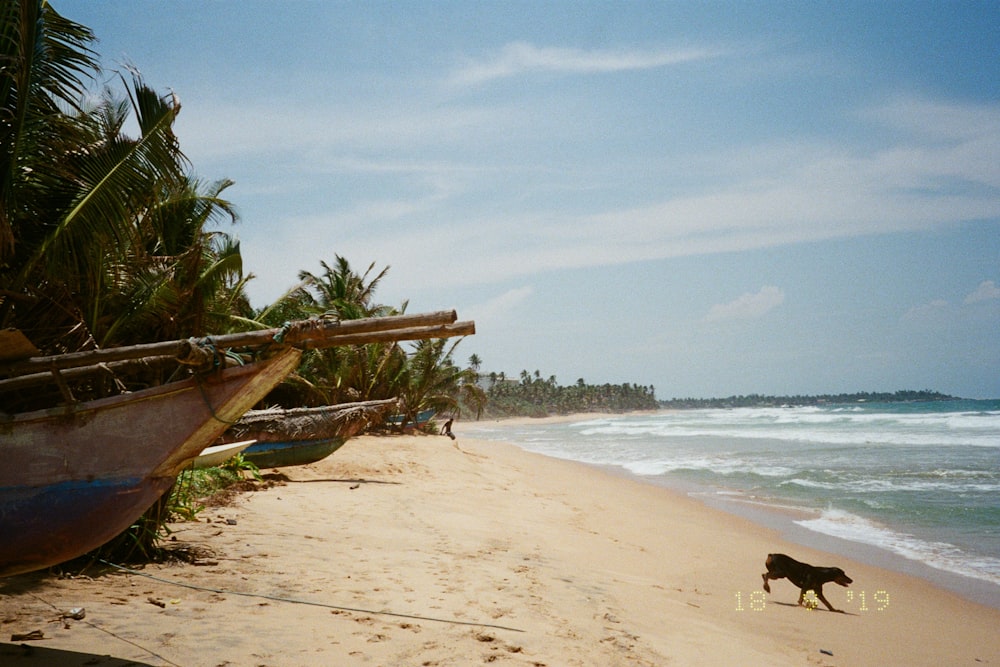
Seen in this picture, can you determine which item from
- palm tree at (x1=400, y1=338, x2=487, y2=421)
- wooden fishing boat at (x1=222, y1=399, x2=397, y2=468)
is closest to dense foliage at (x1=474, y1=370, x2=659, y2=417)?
palm tree at (x1=400, y1=338, x2=487, y2=421)

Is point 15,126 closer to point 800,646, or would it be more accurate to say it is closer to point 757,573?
point 800,646

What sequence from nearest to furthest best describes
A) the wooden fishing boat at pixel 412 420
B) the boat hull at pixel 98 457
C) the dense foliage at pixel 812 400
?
the boat hull at pixel 98 457 → the wooden fishing boat at pixel 412 420 → the dense foliage at pixel 812 400

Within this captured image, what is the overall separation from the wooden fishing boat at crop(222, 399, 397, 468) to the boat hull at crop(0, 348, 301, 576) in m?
7.70

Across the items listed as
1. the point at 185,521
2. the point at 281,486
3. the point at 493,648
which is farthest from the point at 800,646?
the point at 281,486

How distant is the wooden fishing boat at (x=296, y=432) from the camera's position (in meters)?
11.9

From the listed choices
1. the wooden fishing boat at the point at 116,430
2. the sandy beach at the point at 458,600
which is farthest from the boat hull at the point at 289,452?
the wooden fishing boat at the point at 116,430

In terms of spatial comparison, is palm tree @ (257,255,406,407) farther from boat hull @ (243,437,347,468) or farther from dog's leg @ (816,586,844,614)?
dog's leg @ (816,586,844,614)

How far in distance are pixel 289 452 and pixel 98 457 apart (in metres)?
8.69

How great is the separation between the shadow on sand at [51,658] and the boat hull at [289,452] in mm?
8547

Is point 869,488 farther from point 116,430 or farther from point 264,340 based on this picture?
point 116,430

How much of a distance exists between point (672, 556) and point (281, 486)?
6.15 meters

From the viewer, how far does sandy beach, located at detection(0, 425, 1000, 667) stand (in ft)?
13.1

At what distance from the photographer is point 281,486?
34.4 feet

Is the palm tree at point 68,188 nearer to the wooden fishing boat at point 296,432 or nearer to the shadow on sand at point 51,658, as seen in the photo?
the shadow on sand at point 51,658
